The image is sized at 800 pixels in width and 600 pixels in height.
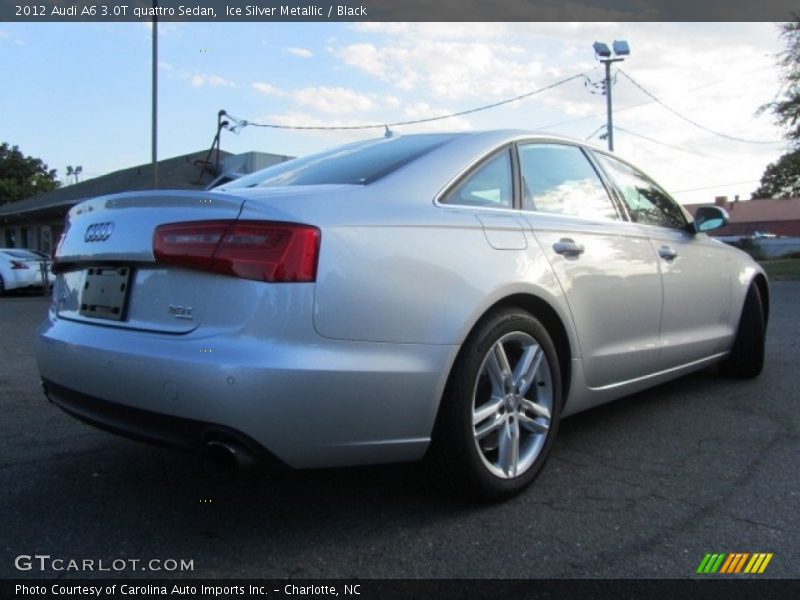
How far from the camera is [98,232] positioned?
2721 mm

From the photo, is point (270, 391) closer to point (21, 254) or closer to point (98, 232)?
point (98, 232)

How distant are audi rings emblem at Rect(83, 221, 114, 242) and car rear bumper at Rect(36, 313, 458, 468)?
365mm

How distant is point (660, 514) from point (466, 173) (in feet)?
5.11

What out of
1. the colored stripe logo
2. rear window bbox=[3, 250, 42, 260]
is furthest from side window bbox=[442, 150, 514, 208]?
rear window bbox=[3, 250, 42, 260]

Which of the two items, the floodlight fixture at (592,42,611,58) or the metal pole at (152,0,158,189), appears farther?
the floodlight fixture at (592,42,611,58)

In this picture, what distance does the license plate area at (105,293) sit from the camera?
8.40ft

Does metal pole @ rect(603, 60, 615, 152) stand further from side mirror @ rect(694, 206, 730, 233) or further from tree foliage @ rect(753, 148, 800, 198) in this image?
side mirror @ rect(694, 206, 730, 233)

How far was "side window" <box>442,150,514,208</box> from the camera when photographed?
2.85 metres

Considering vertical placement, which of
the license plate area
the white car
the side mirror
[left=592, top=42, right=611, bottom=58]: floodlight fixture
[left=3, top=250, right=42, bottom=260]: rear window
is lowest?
the white car

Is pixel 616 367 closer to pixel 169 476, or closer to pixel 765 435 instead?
pixel 765 435

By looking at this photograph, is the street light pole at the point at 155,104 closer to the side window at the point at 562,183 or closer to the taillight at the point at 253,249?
the side window at the point at 562,183

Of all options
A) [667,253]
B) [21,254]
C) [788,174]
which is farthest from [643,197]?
[788,174]

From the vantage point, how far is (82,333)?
8.66ft
